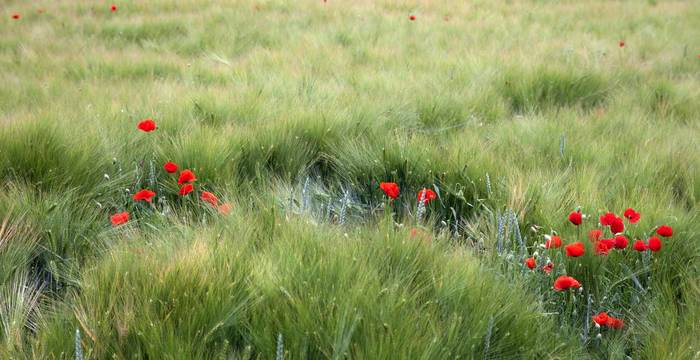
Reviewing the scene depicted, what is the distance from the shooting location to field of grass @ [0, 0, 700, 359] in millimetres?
1187

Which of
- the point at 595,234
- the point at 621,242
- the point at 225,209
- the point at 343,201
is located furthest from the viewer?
the point at 343,201

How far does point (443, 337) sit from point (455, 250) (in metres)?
0.44

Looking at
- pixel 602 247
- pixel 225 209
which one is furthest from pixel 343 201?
pixel 602 247

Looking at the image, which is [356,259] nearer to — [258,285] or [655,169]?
[258,285]

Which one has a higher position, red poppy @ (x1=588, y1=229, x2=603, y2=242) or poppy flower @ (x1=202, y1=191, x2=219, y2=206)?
red poppy @ (x1=588, y1=229, x2=603, y2=242)

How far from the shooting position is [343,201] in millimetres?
1769

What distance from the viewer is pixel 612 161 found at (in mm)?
2318

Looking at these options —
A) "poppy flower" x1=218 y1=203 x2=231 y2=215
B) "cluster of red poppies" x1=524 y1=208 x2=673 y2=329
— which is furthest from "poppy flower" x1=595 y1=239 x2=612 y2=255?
"poppy flower" x1=218 y1=203 x2=231 y2=215

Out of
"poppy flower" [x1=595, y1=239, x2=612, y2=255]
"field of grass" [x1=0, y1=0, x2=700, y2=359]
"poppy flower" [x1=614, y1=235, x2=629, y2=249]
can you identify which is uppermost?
"poppy flower" [x1=614, y1=235, x2=629, y2=249]

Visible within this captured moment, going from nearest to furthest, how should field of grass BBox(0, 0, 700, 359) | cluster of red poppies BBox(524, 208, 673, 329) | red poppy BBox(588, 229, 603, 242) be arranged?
field of grass BBox(0, 0, 700, 359) → cluster of red poppies BBox(524, 208, 673, 329) → red poppy BBox(588, 229, 603, 242)

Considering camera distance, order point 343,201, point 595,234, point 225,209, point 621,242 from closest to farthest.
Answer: point 621,242
point 595,234
point 225,209
point 343,201

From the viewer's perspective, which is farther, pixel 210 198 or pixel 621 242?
pixel 210 198

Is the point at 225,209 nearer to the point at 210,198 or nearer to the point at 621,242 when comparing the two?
the point at 210,198

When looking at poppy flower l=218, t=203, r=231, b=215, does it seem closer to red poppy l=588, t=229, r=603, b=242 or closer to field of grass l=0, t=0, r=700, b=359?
field of grass l=0, t=0, r=700, b=359
